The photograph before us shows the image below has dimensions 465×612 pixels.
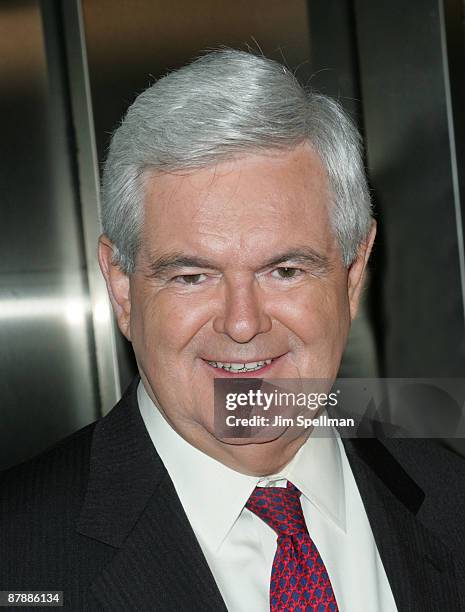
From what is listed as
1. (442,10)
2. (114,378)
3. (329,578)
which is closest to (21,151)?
(114,378)

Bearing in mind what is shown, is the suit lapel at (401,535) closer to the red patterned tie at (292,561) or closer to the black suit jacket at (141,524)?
the black suit jacket at (141,524)

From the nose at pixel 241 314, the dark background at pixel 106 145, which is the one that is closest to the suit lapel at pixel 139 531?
the nose at pixel 241 314

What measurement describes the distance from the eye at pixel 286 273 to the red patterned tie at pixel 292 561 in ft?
1.13

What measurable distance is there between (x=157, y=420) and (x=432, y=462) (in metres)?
0.53

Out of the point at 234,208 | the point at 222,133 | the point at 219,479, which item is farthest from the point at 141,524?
the point at 222,133

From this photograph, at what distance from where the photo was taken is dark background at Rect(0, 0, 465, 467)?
2.47 metres


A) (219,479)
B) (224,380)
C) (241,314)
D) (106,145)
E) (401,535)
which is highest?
(106,145)

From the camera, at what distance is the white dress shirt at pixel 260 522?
1471 mm

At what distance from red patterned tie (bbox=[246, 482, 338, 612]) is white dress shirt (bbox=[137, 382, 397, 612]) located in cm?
2

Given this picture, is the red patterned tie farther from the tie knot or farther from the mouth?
the mouth

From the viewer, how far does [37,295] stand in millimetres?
2516

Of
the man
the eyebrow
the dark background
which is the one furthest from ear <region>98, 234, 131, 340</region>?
the dark background

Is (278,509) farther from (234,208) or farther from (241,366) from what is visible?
(234,208)

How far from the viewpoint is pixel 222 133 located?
4.64 feet
